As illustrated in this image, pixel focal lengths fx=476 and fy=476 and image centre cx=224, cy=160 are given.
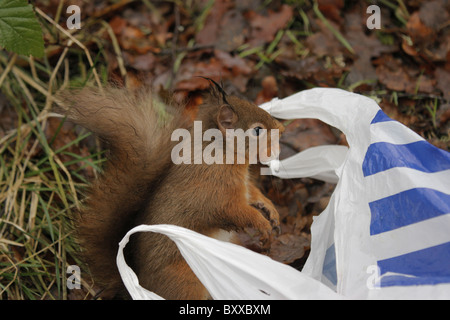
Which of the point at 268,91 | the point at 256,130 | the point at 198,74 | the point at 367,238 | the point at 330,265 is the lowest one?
the point at 330,265

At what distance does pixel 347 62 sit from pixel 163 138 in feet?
4.46

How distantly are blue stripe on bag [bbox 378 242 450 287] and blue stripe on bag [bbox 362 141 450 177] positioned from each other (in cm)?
26

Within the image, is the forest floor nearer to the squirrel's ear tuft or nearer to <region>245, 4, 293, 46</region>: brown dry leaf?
<region>245, 4, 293, 46</region>: brown dry leaf

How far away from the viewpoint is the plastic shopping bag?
4.02ft

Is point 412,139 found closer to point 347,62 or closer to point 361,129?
point 361,129

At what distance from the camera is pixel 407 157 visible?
4.72 feet

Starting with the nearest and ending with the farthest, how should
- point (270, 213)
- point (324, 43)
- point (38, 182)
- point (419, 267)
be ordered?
point (419, 267), point (270, 213), point (38, 182), point (324, 43)

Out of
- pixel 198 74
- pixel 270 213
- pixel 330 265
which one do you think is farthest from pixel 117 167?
pixel 198 74

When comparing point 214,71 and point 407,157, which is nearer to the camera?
point 407,157

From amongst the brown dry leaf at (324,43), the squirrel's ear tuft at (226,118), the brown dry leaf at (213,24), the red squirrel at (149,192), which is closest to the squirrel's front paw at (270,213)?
the red squirrel at (149,192)

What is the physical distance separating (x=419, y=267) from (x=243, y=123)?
71 cm

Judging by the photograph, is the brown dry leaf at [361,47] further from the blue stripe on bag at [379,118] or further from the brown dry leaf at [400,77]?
the blue stripe on bag at [379,118]

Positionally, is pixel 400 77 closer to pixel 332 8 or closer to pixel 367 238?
pixel 332 8

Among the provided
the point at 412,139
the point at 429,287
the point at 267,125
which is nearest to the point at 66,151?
the point at 267,125
